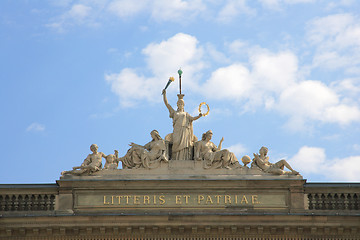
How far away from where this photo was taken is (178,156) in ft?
218

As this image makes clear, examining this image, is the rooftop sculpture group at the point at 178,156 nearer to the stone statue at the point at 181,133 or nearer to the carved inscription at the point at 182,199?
the stone statue at the point at 181,133

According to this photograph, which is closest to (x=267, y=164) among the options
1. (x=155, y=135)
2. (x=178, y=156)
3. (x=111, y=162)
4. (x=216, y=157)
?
(x=216, y=157)

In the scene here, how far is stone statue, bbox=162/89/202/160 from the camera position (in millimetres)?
66625

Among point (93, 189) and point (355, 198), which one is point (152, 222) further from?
point (355, 198)

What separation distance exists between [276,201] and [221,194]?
7.56 feet

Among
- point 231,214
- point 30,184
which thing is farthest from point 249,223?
point 30,184

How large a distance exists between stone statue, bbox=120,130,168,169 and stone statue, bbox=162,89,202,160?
595 millimetres

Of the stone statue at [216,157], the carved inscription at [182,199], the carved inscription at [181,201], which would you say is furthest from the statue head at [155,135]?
the carved inscription at [182,199]

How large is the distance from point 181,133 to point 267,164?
392cm

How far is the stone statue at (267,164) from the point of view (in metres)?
65.8

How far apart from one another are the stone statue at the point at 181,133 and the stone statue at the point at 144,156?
1.95 ft

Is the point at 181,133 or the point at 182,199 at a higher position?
the point at 181,133

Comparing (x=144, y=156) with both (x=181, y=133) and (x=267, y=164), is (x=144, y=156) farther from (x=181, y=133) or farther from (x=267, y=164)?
(x=267, y=164)

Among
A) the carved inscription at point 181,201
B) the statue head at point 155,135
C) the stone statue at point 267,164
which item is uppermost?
the statue head at point 155,135
